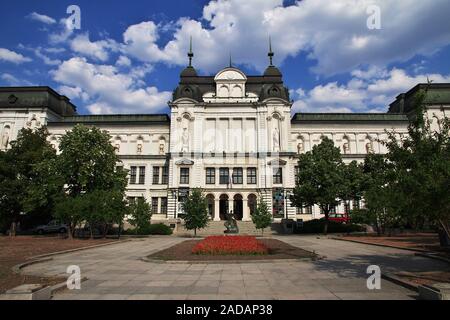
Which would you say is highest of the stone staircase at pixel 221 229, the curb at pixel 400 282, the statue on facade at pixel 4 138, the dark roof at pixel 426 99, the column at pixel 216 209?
the dark roof at pixel 426 99

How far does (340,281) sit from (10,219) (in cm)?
3954

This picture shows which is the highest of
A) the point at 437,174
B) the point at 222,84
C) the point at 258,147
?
the point at 222,84

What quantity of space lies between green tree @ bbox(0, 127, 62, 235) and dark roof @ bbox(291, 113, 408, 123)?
130 feet

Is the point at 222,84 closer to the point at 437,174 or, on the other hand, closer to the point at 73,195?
the point at 73,195

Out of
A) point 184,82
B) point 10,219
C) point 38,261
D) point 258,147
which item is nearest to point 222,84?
point 184,82

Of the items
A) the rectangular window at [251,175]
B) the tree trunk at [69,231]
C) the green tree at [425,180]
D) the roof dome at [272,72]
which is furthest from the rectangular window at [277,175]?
the green tree at [425,180]

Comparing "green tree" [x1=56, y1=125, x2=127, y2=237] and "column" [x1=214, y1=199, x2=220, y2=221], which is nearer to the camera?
"green tree" [x1=56, y1=125, x2=127, y2=237]

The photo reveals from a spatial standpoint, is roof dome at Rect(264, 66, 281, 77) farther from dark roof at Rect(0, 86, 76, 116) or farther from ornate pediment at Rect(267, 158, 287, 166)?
dark roof at Rect(0, 86, 76, 116)

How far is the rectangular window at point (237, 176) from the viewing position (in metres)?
52.0

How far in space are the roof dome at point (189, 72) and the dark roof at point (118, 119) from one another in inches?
339

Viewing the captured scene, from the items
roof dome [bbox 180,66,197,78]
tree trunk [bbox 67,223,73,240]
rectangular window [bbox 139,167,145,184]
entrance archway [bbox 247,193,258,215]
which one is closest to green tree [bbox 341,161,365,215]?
entrance archway [bbox 247,193,258,215]

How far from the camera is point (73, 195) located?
34281 millimetres

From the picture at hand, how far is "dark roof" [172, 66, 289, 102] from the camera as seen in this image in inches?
Result: 2122

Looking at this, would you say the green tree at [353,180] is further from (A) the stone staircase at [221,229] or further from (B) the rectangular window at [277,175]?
(B) the rectangular window at [277,175]
